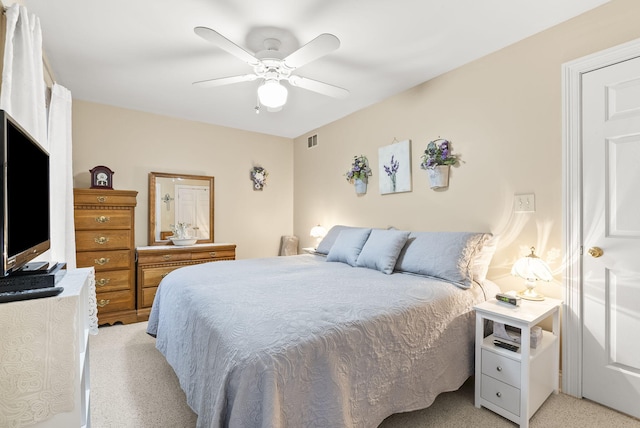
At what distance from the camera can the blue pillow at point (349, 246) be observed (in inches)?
109

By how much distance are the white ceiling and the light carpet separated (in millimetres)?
2457

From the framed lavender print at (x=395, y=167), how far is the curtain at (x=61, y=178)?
2949mm

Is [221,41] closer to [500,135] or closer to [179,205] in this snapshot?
[500,135]

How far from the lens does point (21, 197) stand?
3.54 ft

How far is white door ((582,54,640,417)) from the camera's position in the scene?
1732 millimetres

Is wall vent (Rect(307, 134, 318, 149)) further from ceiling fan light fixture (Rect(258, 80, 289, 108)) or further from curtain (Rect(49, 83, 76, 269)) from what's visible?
curtain (Rect(49, 83, 76, 269))

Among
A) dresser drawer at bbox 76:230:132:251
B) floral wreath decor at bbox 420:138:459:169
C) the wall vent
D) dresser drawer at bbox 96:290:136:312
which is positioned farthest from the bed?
the wall vent

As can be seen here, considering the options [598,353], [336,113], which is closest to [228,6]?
[336,113]

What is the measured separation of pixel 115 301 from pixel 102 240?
66cm

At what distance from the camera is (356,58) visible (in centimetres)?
248

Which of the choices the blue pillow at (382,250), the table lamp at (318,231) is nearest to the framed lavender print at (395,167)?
the blue pillow at (382,250)

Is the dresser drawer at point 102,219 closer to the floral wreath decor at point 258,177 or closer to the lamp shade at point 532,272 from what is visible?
the floral wreath decor at point 258,177

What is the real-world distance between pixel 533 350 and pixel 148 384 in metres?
2.48

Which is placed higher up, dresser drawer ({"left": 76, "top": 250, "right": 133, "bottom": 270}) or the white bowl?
the white bowl
